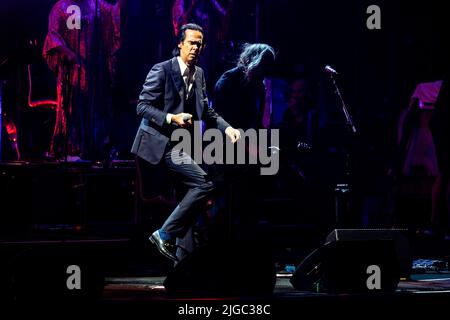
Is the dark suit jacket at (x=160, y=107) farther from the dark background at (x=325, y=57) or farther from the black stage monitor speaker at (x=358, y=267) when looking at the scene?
the dark background at (x=325, y=57)

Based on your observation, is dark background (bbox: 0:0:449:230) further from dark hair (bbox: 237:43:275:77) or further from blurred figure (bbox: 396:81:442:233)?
dark hair (bbox: 237:43:275:77)

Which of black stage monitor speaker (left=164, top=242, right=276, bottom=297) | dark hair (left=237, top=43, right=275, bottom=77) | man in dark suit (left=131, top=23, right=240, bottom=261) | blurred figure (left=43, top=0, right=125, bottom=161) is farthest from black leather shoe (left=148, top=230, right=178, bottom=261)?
blurred figure (left=43, top=0, right=125, bottom=161)

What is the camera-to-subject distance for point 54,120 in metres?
8.44

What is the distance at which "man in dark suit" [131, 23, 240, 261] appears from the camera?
5.18 meters

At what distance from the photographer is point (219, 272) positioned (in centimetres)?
410

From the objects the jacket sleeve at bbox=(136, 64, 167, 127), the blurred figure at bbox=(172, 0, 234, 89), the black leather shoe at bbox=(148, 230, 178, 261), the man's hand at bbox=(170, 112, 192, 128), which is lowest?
the black leather shoe at bbox=(148, 230, 178, 261)

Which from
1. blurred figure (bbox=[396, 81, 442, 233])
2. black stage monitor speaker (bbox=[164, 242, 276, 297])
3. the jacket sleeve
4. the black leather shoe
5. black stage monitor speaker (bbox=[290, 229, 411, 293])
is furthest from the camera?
blurred figure (bbox=[396, 81, 442, 233])

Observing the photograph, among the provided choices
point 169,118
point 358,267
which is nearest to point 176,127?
point 169,118

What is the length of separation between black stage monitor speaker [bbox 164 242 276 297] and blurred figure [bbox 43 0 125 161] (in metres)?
4.62

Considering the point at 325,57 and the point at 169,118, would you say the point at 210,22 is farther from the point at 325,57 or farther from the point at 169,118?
the point at 169,118

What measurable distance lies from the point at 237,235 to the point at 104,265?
3977mm

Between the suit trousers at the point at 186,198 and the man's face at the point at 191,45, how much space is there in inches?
28.4

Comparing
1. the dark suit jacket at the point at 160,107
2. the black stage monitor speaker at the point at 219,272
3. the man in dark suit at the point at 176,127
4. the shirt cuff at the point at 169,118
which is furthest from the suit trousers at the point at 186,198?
the black stage monitor speaker at the point at 219,272

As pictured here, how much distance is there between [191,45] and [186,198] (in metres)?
1.17
